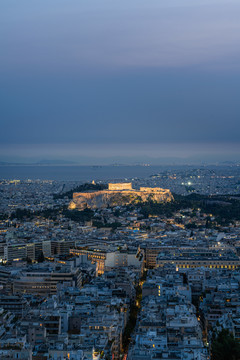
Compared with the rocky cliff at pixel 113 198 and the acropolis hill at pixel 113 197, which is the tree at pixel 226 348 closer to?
the acropolis hill at pixel 113 197

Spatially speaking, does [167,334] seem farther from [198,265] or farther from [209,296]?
[198,265]

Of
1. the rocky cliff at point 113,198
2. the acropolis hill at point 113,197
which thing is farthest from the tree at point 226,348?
the rocky cliff at point 113,198

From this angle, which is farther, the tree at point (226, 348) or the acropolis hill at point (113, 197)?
the acropolis hill at point (113, 197)

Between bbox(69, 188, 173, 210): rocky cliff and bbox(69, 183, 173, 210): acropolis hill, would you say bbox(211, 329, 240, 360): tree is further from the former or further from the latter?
bbox(69, 188, 173, 210): rocky cliff

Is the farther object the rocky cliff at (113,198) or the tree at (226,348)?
the rocky cliff at (113,198)

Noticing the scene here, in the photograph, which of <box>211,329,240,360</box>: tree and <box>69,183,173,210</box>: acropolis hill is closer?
<box>211,329,240,360</box>: tree

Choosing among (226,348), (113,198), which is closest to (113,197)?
(113,198)

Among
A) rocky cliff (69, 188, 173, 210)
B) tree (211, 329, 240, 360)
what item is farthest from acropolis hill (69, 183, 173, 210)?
tree (211, 329, 240, 360)
